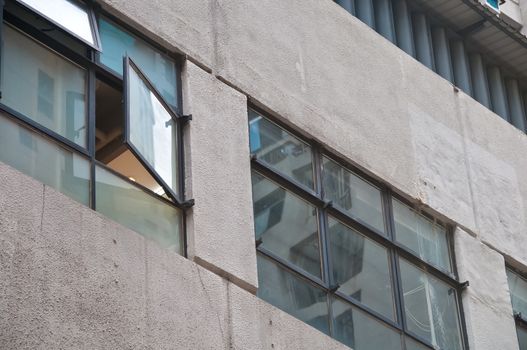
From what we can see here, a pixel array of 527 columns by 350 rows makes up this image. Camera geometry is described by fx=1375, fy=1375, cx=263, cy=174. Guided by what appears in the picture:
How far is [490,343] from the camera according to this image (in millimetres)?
16344

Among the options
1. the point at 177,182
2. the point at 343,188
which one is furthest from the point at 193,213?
the point at 343,188

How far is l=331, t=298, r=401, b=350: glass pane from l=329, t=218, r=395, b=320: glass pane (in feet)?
0.63

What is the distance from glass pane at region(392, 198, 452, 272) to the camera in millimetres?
16250

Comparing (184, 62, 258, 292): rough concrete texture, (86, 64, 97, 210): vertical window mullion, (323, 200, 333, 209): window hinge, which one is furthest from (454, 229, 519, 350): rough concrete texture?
(86, 64, 97, 210): vertical window mullion

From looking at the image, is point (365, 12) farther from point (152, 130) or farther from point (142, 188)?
point (142, 188)

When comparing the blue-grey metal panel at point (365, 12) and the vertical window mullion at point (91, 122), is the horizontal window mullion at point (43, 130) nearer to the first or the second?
the vertical window mullion at point (91, 122)

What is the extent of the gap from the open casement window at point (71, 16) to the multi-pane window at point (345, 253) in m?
2.41

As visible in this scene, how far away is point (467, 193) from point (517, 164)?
1709 millimetres

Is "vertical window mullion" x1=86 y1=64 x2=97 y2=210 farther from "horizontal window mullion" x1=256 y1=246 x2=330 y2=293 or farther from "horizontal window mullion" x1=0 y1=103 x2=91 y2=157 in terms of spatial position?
"horizontal window mullion" x1=256 y1=246 x2=330 y2=293

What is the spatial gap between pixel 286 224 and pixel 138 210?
7.82ft

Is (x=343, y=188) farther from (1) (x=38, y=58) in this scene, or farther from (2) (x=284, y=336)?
(1) (x=38, y=58)

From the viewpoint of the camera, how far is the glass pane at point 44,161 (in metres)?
11.5

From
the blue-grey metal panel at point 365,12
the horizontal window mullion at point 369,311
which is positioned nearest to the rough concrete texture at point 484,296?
the horizontal window mullion at point 369,311

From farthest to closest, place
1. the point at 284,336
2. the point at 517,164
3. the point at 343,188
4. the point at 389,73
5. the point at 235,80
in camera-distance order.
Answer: the point at 517,164
the point at 389,73
the point at 343,188
the point at 235,80
the point at 284,336
